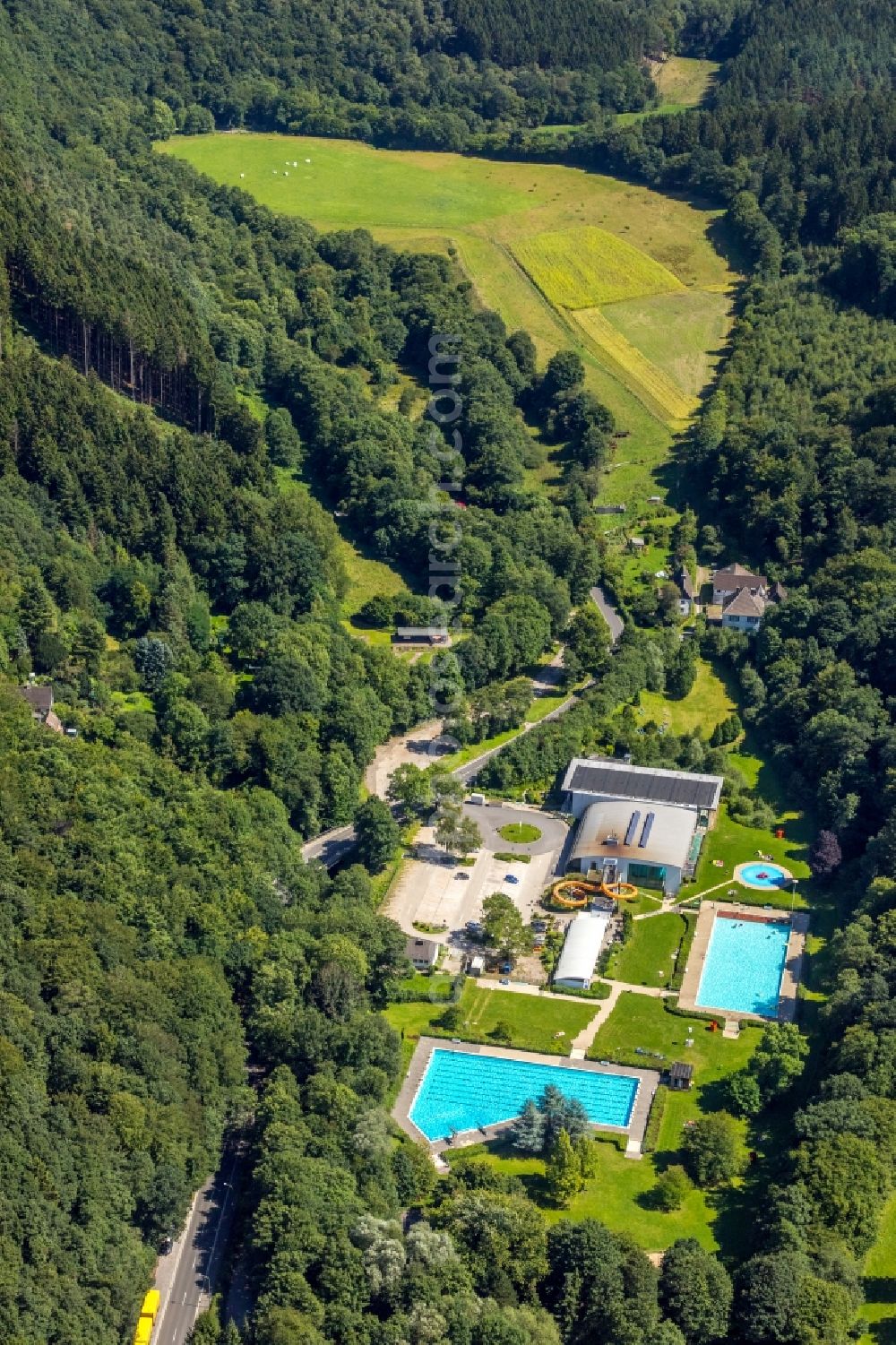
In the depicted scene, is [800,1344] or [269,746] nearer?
[800,1344]

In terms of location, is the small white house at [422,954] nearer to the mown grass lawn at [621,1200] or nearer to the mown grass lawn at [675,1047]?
the mown grass lawn at [675,1047]

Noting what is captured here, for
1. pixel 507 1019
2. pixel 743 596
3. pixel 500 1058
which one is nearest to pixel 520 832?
pixel 507 1019

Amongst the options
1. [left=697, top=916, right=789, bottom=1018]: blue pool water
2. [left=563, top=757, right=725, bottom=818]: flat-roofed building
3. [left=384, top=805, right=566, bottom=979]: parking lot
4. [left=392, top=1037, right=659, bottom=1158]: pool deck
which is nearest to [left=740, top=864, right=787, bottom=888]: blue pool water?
[left=697, top=916, right=789, bottom=1018]: blue pool water

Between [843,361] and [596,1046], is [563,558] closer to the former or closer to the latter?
[843,361]

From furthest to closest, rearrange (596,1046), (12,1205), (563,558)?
(563,558) → (596,1046) → (12,1205)

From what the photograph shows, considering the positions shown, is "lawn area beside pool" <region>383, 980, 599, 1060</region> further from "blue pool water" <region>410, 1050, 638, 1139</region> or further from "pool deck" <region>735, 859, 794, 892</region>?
"pool deck" <region>735, 859, 794, 892</region>

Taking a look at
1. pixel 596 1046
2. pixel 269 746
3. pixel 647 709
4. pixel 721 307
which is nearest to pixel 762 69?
pixel 721 307
